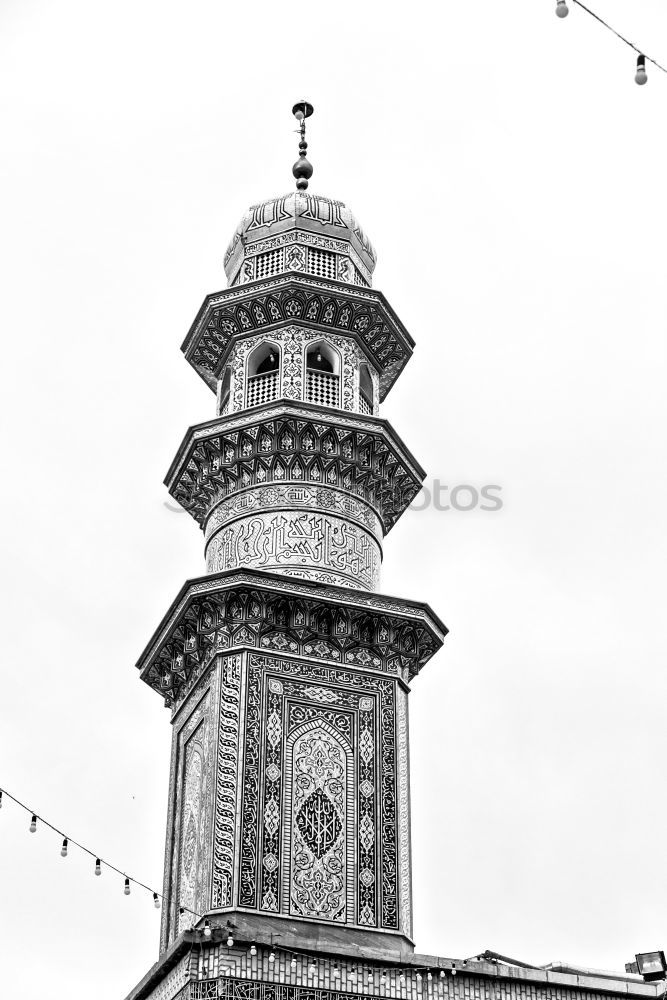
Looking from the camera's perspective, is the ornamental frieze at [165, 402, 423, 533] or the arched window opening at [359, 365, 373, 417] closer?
the ornamental frieze at [165, 402, 423, 533]

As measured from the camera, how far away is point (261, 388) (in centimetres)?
2223

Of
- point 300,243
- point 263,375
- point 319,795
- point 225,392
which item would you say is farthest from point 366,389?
point 319,795

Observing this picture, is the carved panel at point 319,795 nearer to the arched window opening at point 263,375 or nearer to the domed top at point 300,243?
the arched window opening at point 263,375

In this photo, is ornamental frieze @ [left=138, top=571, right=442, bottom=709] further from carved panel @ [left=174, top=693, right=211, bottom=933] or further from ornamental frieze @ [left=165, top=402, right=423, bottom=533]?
ornamental frieze @ [left=165, top=402, right=423, bottom=533]

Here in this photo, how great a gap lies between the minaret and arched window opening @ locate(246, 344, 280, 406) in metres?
0.03

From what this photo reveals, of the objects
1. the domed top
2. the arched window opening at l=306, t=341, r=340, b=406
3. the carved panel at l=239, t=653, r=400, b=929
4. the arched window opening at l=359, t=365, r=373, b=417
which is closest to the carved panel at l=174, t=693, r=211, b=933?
the carved panel at l=239, t=653, r=400, b=929

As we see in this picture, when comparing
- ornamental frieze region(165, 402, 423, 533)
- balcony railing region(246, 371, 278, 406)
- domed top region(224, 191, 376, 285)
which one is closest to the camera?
ornamental frieze region(165, 402, 423, 533)

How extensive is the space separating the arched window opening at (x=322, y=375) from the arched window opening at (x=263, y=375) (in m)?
0.44

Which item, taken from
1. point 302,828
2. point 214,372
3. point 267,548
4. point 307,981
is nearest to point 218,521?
point 267,548

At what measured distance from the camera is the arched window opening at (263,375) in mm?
22125

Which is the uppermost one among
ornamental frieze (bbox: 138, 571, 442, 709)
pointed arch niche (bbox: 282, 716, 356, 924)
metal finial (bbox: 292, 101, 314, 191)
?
metal finial (bbox: 292, 101, 314, 191)

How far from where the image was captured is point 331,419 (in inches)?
840

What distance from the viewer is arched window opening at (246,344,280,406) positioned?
22125 millimetres

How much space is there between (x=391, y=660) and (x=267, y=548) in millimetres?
2104
